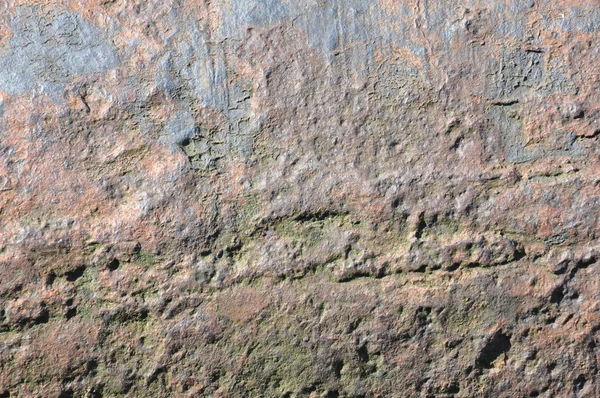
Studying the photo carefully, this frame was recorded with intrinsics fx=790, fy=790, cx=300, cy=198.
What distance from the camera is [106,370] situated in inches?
45.4

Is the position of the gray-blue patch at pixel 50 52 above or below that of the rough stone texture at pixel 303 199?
above

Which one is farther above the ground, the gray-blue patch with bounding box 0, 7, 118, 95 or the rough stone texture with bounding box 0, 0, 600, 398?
the gray-blue patch with bounding box 0, 7, 118, 95

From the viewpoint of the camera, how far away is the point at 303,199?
1.16m

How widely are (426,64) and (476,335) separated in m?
0.41

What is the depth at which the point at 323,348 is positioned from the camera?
3.86ft

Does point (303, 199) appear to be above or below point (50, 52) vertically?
below

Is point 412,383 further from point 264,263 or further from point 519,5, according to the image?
point 519,5

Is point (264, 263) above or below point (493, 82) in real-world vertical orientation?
below

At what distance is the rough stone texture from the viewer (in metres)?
1.14

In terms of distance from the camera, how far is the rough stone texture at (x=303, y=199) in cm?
114

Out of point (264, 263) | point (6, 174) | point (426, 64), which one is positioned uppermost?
point (426, 64)

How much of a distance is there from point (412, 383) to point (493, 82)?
18.3 inches

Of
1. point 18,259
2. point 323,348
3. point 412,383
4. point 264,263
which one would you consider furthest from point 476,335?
point 18,259

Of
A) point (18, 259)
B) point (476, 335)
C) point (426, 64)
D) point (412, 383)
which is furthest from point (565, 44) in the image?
point (18, 259)
